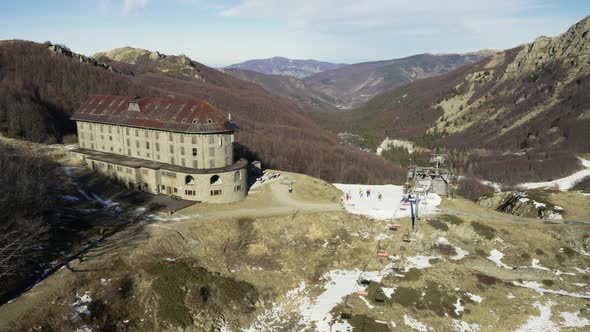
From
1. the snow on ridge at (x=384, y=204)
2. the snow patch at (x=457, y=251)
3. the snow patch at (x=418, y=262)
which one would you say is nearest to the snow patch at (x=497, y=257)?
the snow patch at (x=457, y=251)

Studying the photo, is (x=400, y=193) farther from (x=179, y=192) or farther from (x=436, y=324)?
(x=179, y=192)

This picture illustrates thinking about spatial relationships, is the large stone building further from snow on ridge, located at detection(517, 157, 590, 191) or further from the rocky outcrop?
snow on ridge, located at detection(517, 157, 590, 191)

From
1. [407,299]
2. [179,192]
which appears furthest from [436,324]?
[179,192]

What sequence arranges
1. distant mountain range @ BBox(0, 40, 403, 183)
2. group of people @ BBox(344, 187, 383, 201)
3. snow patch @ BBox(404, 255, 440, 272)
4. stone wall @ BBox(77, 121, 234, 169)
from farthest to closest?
distant mountain range @ BBox(0, 40, 403, 183), group of people @ BBox(344, 187, 383, 201), stone wall @ BBox(77, 121, 234, 169), snow patch @ BBox(404, 255, 440, 272)

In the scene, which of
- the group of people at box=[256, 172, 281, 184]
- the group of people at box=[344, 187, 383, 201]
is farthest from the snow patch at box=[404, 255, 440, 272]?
the group of people at box=[256, 172, 281, 184]

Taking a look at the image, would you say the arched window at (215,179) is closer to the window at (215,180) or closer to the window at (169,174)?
the window at (215,180)

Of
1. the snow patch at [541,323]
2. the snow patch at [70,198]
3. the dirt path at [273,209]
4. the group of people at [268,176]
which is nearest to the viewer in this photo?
the snow patch at [541,323]
